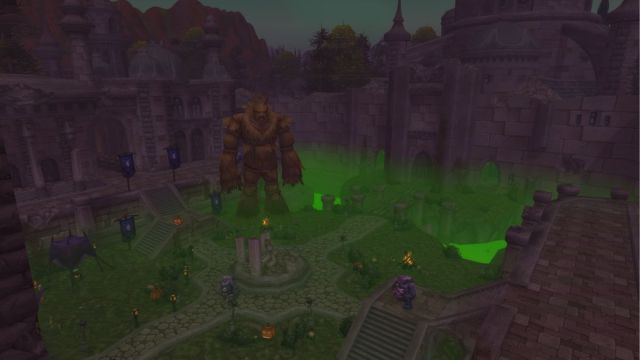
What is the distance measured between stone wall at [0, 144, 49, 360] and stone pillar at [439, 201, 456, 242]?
24659 millimetres

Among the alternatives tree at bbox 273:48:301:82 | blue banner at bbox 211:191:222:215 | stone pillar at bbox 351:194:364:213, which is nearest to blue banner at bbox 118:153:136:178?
blue banner at bbox 211:191:222:215

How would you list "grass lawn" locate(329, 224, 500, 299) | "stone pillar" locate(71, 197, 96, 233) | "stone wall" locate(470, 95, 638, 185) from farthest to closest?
"stone wall" locate(470, 95, 638, 185)
"stone pillar" locate(71, 197, 96, 233)
"grass lawn" locate(329, 224, 500, 299)

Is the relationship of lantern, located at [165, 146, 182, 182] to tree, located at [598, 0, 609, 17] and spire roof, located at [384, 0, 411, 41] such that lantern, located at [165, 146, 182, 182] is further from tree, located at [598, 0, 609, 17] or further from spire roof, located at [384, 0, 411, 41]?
tree, located at [598, 0, 609, 17]

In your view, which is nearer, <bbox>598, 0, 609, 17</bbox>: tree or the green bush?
the green bush

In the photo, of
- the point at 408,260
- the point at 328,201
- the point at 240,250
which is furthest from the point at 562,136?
the point at 240,250

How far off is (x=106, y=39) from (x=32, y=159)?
21.2 metres

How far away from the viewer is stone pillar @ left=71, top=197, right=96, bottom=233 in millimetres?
21312

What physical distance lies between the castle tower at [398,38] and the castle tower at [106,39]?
28.7 meters

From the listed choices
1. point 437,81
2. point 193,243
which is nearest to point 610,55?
point 437,81

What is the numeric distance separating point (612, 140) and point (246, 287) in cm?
2319

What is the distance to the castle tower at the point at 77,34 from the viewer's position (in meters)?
26.8

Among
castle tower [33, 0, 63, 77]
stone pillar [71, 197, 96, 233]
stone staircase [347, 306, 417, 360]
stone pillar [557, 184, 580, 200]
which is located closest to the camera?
stone staircase [347, 306, 417, 360]

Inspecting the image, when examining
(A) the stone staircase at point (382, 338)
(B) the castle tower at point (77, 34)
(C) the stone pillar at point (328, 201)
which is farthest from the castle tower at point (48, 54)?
(A) the stone staircase at point (382, 338)

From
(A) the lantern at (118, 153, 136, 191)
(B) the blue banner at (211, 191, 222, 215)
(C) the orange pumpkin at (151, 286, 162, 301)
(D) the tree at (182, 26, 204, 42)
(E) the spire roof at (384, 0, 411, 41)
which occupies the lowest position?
(C) the orange pumpkin at (151, 286, 162, 301)
